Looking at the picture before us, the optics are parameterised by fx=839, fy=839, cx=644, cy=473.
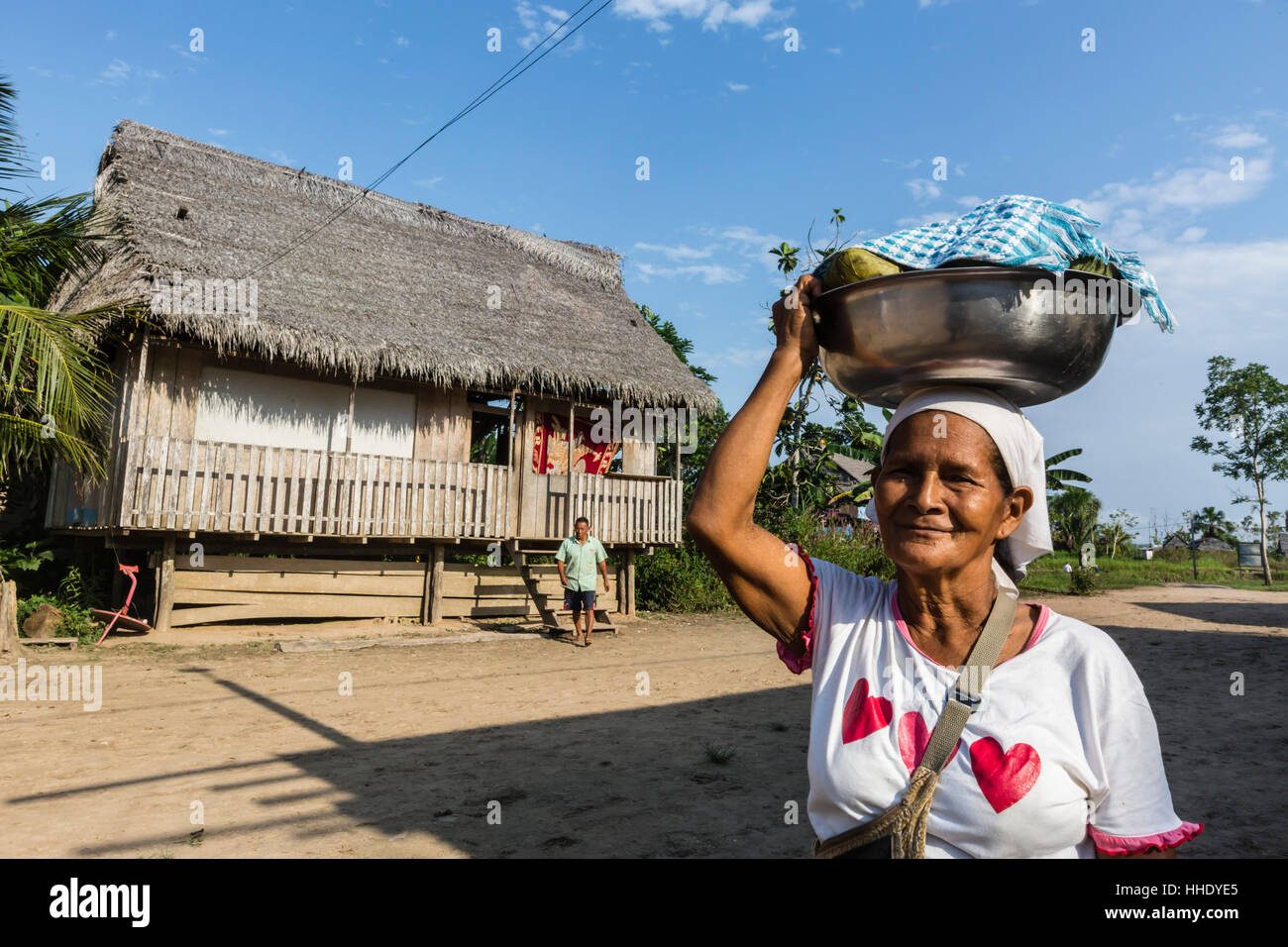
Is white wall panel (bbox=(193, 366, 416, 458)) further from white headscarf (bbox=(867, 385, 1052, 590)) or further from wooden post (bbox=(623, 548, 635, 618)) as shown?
white headscarf (bbox=(867, 385, 1052, 590))

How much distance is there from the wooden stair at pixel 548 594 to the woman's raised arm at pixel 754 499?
11.1m

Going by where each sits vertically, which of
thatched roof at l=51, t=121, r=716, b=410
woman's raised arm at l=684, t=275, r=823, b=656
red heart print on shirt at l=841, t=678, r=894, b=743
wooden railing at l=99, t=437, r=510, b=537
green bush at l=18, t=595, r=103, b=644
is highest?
thatched roof at l=51, t=121, r=716, b=410

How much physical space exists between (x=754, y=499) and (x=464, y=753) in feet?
16.1

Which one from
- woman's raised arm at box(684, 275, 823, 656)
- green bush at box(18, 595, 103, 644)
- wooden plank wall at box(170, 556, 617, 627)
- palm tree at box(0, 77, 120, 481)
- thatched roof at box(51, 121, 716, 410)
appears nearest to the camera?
woman's raised arm at box(684, 275, 823, 656)

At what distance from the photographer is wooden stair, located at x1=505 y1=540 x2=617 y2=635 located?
510 inches

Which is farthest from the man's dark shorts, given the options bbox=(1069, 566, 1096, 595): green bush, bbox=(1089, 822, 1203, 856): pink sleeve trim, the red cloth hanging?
bbox=(1069, 566, 1096, 595): green bush

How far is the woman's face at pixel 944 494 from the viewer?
1.67m

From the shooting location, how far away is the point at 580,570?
11492mm

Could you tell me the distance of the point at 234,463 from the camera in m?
10.8

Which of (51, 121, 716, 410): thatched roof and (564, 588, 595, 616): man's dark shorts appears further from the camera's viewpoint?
(564, 588, 595, 616): man's dark shorts

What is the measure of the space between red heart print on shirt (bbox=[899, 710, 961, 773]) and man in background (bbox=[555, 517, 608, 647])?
9974 millimetres

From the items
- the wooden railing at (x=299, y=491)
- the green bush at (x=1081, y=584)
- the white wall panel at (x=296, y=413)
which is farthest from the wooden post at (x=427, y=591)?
→ the green bush at (x=1081, y=584)
